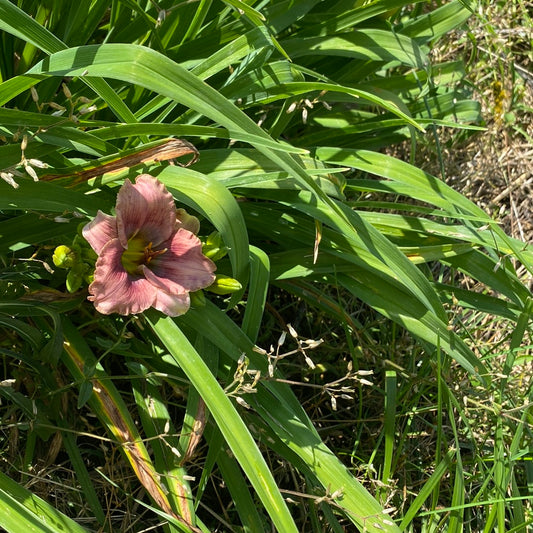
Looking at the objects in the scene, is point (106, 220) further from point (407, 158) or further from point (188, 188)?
point (407, 158)

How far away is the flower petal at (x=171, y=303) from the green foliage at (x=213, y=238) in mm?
50

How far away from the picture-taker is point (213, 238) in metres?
1.32

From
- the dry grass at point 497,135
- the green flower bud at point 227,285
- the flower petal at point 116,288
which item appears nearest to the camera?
the flower petal at point 116,288

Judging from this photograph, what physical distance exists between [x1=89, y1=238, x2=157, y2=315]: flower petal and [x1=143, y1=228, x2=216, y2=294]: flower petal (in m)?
0.03

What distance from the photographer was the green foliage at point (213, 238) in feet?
3.92

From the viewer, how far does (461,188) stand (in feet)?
7.50

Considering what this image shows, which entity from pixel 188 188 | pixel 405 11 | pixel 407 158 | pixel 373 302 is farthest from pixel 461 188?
pixel 188 188

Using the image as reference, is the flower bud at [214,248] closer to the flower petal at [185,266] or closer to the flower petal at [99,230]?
the flower petal at [185,266]

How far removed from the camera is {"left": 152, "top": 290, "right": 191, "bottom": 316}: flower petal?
48.3 inches

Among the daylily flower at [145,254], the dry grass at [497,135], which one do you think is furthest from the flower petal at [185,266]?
the dry grass at [497,135]

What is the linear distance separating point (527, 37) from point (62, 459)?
1934mm

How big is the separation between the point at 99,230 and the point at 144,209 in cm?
8

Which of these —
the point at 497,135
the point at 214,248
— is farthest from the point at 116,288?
the point at 497,135

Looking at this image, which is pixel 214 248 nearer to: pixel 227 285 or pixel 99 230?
pixel 227 285
